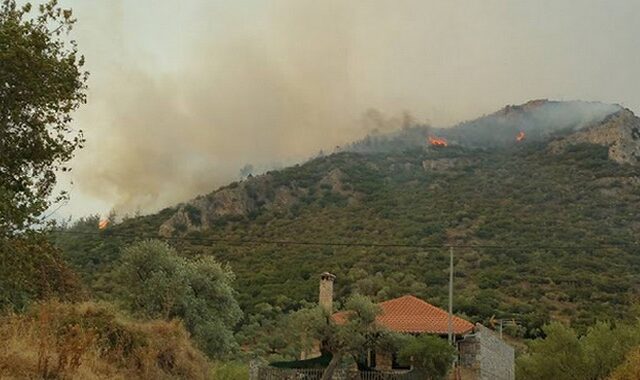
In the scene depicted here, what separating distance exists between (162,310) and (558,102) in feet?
347

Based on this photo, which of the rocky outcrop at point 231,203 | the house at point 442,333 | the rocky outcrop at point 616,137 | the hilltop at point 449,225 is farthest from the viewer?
the rocky outcrop at point 616,137

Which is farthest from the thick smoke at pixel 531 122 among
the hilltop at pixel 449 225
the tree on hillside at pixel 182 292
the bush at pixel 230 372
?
the bush at pixel 230 372

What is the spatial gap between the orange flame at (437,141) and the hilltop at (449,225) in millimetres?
1237

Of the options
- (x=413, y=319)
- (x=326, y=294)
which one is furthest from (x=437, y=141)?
(x=326, y=294)

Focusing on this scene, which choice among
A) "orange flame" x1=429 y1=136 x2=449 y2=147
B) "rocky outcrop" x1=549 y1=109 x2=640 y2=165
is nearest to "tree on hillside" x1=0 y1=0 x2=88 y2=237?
"rocky outcrop" x1=549 y1=109 x2=640 y2=165

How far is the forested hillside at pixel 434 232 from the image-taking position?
2025 inches

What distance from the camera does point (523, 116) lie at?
120 meters

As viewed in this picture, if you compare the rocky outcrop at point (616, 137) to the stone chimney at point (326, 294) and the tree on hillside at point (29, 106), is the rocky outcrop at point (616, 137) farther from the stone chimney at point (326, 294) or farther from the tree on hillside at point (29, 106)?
the tree on hillside at point (29, 106)

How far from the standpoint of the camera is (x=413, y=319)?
3353 cm

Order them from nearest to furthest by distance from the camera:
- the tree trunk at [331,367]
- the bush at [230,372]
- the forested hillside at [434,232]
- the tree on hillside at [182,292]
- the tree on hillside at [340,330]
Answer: the bush at [230,372] < the tree trunk at [331,367] < the tree on hillside at [340,330] < the tree on hillside at [182,292] < the forested hillside at [434,232]

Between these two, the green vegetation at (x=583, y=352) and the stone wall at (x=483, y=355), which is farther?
the stone wall at (x=483, y=355)

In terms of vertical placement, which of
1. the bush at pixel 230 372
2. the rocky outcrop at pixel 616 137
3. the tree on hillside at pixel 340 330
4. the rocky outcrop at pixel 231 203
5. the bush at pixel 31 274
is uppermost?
the rocky outcrop at pixel 616 137

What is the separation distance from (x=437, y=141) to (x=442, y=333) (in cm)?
7816

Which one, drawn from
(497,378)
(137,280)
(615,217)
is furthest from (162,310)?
(615,217)
